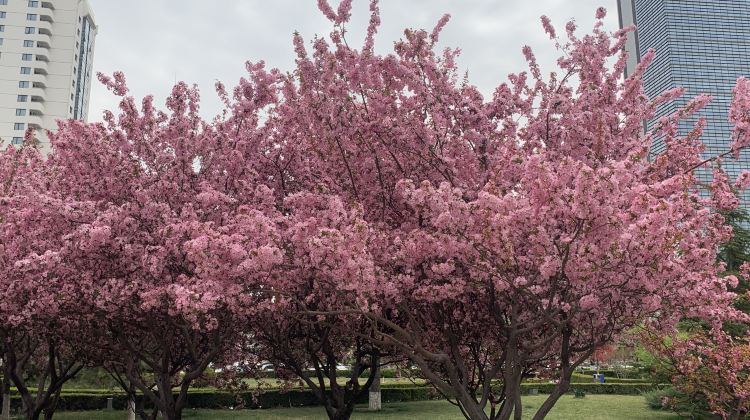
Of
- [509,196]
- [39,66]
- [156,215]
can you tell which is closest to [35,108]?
[39,66]

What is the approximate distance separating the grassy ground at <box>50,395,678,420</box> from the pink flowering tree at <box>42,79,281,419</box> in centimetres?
1422

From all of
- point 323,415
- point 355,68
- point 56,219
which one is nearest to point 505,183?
point 355,68

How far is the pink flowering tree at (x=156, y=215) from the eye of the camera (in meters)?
8.48

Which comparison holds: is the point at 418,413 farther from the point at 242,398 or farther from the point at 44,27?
the point at 44,27

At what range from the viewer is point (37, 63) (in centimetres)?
8650

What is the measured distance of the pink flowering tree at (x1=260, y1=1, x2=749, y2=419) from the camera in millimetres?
6645

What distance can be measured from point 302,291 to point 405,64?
12.5 ft

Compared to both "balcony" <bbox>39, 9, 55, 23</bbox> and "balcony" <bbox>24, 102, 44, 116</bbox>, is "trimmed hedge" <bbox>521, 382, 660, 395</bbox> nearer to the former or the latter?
"balcony" <bbox>24, 102, 44, 116</bbox>

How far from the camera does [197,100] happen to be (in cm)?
1125

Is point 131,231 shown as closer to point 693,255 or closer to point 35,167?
point 35,167

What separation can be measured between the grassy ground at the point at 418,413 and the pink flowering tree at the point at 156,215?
14.2m

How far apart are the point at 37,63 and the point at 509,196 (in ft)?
314

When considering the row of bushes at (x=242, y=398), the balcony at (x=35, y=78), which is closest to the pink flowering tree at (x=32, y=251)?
the row of bushes at (x=242, y=398)

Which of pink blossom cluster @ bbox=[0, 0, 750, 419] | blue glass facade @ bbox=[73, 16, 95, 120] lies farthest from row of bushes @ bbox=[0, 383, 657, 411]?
blue glass facade @ bbox=[73, 16, 95, 120]
